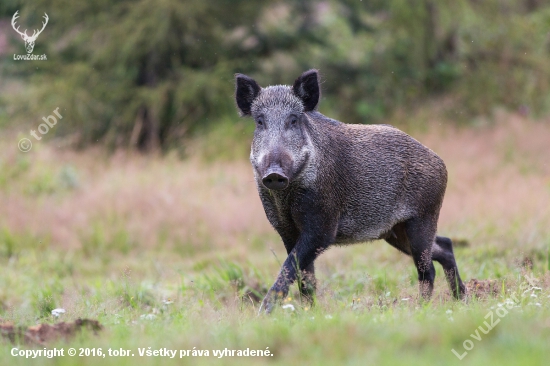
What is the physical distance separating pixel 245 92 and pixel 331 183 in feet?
3.57

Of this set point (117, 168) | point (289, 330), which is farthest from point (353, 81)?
point (289, 330)

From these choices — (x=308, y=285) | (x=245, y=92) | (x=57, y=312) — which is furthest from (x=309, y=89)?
(x=57, y=312)

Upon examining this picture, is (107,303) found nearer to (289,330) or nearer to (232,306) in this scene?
(232,306)

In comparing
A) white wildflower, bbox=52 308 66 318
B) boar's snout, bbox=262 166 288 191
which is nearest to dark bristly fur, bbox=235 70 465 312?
boar's snout, bbox=262 166 288 191

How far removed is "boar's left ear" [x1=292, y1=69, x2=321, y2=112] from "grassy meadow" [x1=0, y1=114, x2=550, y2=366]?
1.29 m

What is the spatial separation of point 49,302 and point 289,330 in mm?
2998

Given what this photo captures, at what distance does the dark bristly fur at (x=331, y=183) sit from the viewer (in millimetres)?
5852

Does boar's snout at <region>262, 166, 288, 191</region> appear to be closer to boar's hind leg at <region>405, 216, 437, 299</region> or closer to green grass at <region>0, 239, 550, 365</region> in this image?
green grass at <region>0, 239, 550, 365</region>

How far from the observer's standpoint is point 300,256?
584cm

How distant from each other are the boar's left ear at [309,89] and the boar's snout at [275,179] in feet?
3.55

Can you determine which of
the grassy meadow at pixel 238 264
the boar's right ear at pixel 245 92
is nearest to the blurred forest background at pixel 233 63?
the grassy meadow at pixel 238 264

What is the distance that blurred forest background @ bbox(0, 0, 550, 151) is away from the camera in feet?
57.8

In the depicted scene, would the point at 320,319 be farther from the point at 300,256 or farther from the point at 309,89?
the point at 309,89

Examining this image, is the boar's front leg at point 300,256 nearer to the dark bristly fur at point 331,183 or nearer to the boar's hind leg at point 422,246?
the dark bristly fur at point 331,183
